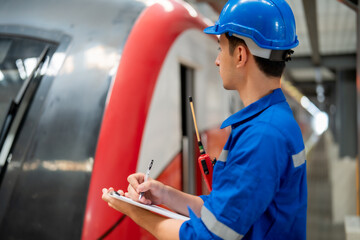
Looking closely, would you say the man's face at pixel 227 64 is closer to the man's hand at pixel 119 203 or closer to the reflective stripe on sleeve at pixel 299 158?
the reflective stripe on sleeve at pixel 299 158

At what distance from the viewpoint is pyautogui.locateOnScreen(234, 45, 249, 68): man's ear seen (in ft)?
4.70

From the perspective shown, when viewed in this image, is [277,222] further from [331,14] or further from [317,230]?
[331,14]

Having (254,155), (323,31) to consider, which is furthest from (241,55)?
(323,31)

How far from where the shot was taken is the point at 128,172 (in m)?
2.32

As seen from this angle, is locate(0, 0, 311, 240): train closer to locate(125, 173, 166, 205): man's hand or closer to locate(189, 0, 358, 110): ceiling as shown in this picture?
locate(125, 173, 166, 205): man's hand

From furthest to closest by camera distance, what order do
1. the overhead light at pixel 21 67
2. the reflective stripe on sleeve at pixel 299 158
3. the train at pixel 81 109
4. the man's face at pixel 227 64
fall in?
the overhead light at pixel 21 67
the train at pixel 81 109
the man's face at pixel 227 64
the reflective stripe on sleeve at pixel 299 158

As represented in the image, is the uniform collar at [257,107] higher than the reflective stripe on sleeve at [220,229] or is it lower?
higher

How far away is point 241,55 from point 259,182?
0.43m

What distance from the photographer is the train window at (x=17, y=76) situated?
228cm

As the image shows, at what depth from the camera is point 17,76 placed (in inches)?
95.0

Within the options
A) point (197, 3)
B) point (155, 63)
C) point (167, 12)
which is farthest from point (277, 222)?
point (197, 3)

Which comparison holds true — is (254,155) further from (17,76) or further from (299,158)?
(17,76)

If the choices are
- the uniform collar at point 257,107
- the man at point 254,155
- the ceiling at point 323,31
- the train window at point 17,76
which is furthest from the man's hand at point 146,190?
the ceiling at point 323,31

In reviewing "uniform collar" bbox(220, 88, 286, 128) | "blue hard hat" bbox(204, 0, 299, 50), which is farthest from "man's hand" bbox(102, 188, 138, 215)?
"blue hard hat" bbox(204, 0, 299, 50)
